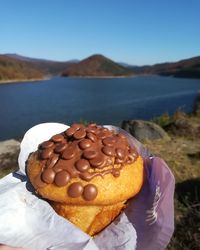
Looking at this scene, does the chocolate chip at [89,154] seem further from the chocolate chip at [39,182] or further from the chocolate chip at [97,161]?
the chocolate chip at [39,182]

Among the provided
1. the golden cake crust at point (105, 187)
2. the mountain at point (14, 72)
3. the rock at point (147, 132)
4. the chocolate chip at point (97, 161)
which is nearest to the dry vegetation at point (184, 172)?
the rock at point (147, 132)

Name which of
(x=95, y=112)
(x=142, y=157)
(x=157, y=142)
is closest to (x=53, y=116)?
(x=95, y=112)

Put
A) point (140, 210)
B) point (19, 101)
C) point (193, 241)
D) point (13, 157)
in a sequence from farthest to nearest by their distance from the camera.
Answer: point (19, 101)
point (13, 157)
point (193, 241)
point (140, 210)

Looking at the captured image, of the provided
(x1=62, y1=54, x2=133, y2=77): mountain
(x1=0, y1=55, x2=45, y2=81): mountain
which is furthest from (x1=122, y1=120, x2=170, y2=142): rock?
(x1=62, y1=54, x2=133, y2=77): mountain

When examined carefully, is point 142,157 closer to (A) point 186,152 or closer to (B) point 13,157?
(B) point 13,157

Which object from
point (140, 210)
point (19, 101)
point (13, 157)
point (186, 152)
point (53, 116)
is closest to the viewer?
point (140, 210)

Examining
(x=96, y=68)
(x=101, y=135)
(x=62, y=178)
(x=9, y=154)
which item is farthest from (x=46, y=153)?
(x=96, y=68)

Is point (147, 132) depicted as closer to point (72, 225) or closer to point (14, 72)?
point (72, 225)
